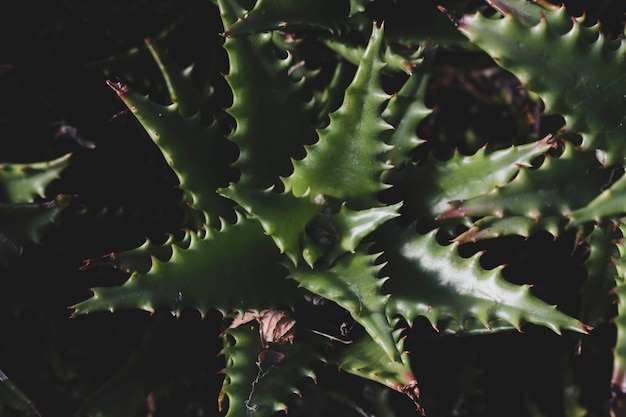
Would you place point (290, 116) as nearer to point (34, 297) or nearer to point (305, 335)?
point (305, 335)

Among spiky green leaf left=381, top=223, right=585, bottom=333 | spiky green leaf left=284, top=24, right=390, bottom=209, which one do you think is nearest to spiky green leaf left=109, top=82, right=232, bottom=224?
spiky green leaf left=284, top=24, right=390, bottom=209

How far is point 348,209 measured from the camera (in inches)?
33.7

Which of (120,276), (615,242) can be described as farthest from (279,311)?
(615,242)

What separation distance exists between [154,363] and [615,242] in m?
0.58

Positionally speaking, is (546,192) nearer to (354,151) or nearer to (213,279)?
(354,151)

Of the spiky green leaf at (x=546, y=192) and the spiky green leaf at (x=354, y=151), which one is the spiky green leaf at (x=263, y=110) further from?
the spiky green leaf at (x=546, y=192)

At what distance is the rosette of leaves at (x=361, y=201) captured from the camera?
0.82 m

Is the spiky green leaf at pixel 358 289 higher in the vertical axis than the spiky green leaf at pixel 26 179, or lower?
higher

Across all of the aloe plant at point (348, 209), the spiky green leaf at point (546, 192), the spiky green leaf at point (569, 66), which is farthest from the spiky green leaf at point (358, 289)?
the spiky green leaf at point (569, 66)

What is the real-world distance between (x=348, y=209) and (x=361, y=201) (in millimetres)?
43

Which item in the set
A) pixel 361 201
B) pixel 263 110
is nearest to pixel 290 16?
pixel 263 110

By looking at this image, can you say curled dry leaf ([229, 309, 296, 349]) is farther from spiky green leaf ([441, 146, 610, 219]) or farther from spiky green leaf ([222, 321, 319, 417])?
spiky green leaf ([441, 146, 610, 219])

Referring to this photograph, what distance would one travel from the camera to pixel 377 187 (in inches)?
34.9

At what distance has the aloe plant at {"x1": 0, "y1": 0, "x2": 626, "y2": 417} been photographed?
0.82 meters
